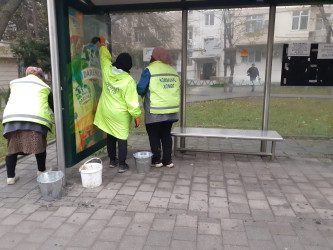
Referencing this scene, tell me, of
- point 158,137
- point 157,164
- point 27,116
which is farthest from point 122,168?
point 27,116

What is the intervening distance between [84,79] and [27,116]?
0.97 meters

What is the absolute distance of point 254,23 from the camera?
4.71 meters

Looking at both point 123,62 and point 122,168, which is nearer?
point 123,62

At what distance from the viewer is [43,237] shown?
8.07 ft

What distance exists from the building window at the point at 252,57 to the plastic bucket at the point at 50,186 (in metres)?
3.52

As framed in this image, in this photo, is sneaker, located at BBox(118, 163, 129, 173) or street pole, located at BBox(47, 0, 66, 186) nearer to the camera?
street pole, located at BBox(47, 0, 66, 186)

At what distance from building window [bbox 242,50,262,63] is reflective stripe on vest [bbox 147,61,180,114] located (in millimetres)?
1635

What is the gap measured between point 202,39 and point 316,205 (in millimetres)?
3188

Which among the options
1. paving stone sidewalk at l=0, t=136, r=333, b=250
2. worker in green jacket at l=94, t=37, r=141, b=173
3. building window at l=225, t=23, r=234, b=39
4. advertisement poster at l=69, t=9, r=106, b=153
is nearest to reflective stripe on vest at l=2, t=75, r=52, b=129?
advertisement poster at l=69, t=9, r=106, b=153

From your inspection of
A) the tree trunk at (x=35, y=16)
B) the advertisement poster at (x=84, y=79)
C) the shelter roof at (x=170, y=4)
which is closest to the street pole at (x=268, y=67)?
the shelter roof at (x=170, y=4)

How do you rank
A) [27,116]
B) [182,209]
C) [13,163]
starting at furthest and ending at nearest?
[13,163] → [27,116] → [182,209]

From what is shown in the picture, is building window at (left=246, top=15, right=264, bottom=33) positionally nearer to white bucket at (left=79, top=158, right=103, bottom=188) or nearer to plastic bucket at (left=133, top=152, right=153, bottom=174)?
plastic bucket at (left=133, top=152, right=153, bottom=174)

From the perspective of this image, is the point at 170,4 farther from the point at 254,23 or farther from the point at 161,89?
the point at 161,89

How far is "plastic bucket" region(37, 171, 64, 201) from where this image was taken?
3086 mm
